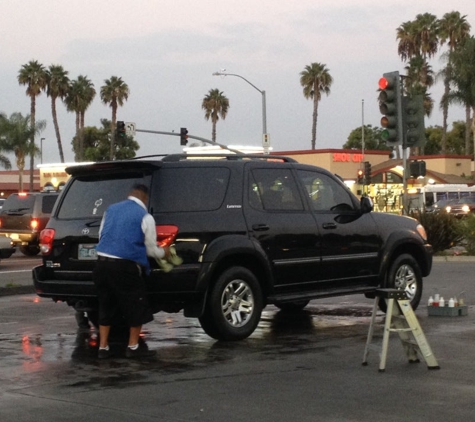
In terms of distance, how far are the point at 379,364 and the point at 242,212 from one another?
8.61 feet

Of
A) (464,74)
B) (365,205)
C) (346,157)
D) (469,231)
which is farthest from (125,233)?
(346,157)

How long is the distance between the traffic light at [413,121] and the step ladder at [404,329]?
1260 cm

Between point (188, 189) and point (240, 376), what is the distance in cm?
269

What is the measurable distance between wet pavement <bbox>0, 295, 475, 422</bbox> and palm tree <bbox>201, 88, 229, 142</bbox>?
92.2m

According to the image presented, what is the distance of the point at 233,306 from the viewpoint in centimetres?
1134

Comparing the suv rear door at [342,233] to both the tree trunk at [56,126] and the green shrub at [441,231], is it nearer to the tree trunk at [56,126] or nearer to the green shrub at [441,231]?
the green shrub at [441,231]

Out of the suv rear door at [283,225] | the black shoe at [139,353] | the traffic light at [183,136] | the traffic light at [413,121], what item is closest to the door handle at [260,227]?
the suv rear door at [283,225]

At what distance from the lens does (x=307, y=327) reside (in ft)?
41.3

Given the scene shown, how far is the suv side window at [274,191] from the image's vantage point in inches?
463

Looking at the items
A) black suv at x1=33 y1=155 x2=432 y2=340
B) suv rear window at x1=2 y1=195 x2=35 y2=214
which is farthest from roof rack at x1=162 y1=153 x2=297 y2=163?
suv rear window at x1=2 y1=195 x2=35 y2=214

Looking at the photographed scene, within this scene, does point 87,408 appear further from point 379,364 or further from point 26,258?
point 26,258

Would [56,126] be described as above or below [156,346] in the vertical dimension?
above

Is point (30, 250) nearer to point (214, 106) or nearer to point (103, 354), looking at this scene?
point (103, 354)

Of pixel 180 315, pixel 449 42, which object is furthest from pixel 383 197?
pixel 449 42
